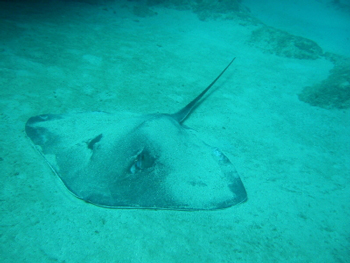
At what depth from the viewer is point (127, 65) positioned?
6.21m

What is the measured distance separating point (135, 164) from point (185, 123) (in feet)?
7.11

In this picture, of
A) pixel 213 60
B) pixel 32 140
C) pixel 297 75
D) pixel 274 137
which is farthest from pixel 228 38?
pixel 32 140

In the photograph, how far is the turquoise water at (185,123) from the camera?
223cm

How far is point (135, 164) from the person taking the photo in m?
2.50

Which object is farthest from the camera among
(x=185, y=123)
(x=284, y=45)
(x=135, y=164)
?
(x=284, y=45)

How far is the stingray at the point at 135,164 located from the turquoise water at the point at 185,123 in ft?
1.02

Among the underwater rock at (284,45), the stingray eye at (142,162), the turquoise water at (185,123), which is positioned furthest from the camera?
the underwater rock at (284,45)

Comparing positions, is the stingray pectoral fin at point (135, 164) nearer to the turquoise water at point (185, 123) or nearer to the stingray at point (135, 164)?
the stingray at point (135, 164)

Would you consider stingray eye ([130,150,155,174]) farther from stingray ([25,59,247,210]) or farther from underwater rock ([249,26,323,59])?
underwater rock ([249,26,323,59])

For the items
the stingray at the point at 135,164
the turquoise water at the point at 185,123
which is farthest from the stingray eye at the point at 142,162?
the turquoise water at the point at 185,123

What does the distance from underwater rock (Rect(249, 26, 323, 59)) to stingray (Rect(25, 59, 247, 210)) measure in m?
8.16

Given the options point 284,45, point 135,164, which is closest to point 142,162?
point 135,164

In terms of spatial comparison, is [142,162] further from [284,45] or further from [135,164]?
[284,45]

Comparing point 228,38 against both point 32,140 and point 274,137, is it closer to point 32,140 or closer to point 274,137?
point 274,137
